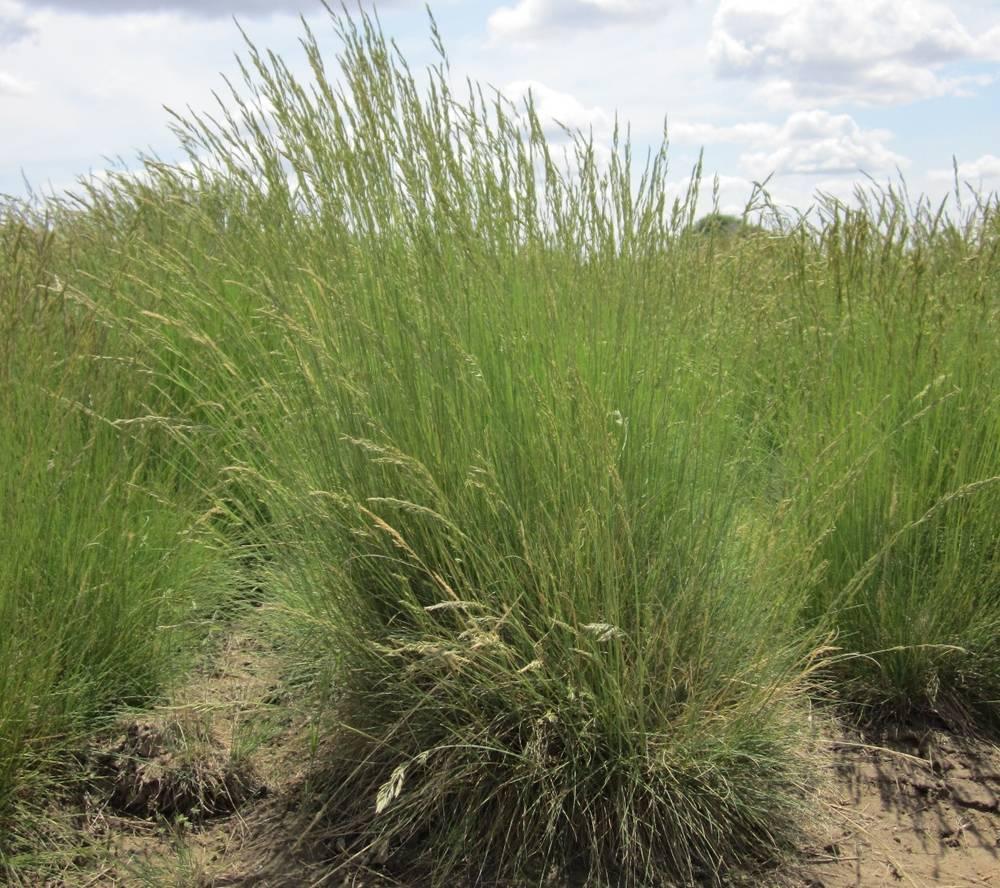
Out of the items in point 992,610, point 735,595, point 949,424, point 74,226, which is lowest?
point 992,610

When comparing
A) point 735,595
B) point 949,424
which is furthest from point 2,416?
point 949,424

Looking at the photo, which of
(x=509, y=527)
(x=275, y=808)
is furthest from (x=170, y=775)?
(x=509, y=527)

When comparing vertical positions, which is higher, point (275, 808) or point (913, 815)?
point (275, 808)

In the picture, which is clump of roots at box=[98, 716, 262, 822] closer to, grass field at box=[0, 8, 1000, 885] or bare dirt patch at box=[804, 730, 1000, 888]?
grass field at box=[0, 8, 1000, 885]

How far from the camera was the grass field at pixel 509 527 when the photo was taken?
218 centimetres

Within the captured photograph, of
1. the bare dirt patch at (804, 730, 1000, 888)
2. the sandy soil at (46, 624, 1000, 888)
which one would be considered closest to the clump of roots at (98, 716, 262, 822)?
the sandy soil at (46, 624, 1000, 888)

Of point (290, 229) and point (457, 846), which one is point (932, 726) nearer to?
point (457, 846)

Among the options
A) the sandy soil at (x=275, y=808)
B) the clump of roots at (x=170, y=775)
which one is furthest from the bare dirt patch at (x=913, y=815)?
the clump of roots at (x=170, y=775)

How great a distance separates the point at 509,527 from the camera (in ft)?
7.52

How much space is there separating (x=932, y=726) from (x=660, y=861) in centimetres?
110

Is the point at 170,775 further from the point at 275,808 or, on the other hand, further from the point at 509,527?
the point at 509,527

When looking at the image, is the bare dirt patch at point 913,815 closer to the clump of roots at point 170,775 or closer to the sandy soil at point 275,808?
the sandy soil at point 275,808

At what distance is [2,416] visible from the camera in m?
2.74

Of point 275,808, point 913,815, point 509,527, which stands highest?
point 509,527
